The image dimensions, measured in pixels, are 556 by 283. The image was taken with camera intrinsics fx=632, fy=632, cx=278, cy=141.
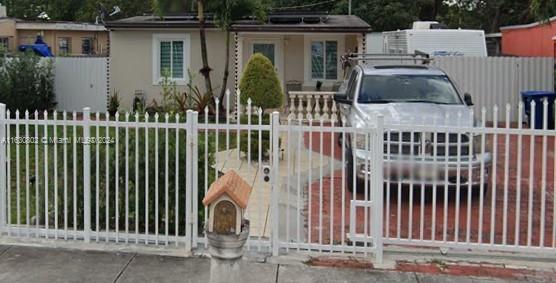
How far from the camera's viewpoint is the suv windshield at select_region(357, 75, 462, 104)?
1009cm

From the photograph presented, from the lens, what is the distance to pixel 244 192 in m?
4.53

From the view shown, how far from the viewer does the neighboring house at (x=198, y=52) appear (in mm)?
19312

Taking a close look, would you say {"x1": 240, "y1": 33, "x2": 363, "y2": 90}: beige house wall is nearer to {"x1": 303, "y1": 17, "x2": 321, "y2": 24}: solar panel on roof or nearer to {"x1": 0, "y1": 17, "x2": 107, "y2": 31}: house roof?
{"x1": 303, "y1": 17, "x2": 321, "y2": 24}: solar panel on roof

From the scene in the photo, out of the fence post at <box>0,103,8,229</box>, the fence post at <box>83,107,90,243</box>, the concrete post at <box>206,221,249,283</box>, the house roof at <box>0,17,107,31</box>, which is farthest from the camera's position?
the house roof at <box>0,17,107,31</box>

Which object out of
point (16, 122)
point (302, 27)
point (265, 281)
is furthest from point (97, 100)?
point (265, 281)

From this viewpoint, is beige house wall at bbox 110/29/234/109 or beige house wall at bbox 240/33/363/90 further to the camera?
beige house wall at bbox 240/33/363/90

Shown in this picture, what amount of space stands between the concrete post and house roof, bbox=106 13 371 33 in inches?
565

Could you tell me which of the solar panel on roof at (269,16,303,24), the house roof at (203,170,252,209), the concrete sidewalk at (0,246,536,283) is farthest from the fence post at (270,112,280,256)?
the solar panel on roof at (269,16,303,24)

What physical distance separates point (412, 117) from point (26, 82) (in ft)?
43.2

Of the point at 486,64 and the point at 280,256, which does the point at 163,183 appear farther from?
the point at 486,64

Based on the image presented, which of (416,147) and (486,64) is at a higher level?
(486,64)

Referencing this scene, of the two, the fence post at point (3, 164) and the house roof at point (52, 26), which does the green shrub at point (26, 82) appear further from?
the house roof at point (52, 26)

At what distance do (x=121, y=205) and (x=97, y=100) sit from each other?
1438 cm

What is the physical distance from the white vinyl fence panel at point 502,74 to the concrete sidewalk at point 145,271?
1344 cm
